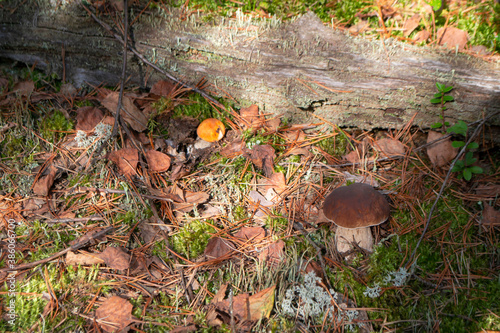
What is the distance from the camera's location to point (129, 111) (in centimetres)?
294

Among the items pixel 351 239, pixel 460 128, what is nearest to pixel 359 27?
pixel 460 128

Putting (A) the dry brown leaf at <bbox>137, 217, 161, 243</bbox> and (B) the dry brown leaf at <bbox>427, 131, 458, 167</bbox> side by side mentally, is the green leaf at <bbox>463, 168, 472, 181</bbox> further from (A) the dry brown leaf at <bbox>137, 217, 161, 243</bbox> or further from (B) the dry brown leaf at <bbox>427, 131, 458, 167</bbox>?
(A) the dry brown leaf at <bbox>137, 217, 161, 243</bbox>

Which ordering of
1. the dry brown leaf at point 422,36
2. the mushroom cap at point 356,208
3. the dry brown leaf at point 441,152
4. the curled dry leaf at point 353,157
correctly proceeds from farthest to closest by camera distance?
the dry brown leaf at point 422,36 < the curled dry leaf at point 353,157 < the dry brown leaf at point 441,152 < the mushroom cap at point 356,208

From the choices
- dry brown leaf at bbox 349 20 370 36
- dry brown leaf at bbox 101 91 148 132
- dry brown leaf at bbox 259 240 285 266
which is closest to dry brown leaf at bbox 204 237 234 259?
dry brown leaf at bbox 259 240 285 266

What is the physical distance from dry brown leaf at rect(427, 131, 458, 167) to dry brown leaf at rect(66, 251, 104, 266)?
2889 millimetres

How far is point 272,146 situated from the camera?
294 centimetres

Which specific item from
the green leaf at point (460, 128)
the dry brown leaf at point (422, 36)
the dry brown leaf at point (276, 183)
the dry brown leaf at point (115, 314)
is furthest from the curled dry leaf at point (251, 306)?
the dry brown leaf at point (422, 36)

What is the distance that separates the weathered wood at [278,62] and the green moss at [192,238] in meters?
1.36

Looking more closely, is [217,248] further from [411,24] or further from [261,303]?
[411,24]

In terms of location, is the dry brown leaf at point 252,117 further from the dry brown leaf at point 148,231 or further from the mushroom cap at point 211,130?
the dry brown leaf at point 148,231

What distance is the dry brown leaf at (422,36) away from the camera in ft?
10.7

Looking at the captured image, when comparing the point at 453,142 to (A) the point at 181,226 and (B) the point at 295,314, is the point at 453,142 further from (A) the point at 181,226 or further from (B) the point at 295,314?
(A) the point at 181,226

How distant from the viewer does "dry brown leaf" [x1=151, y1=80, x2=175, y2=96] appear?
312cm

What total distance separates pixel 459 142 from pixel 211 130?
2.16 meters
